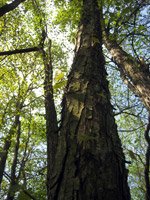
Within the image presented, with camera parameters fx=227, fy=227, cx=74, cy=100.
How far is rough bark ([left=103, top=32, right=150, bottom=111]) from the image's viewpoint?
7.06 metres

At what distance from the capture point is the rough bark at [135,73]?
7.06 meters

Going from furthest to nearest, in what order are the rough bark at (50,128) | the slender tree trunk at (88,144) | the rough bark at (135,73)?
the rough bark at (135,73) → the rough bark at (50,128) → the slender tree trunk at (88,144)

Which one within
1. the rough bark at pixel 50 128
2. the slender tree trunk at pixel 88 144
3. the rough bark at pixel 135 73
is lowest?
the slender tree trunk at pixel 88 144

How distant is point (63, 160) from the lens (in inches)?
70.7

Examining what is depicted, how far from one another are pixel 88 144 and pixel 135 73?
21.4 feet

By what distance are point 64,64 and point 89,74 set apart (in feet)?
40.7

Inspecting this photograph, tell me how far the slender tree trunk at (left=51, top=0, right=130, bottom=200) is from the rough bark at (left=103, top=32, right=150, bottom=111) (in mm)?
4491

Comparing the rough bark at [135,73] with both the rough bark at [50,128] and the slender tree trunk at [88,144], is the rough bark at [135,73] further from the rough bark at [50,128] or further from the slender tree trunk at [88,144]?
the slender tree trunk at [88,144]

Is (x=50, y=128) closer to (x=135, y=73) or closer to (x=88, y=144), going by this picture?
(x=88, y=144)

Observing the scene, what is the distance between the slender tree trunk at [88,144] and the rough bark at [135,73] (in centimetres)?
449

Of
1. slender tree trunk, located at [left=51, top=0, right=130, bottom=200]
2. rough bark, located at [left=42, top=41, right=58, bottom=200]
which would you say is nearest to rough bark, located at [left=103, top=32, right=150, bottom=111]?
rough bark, located at [left=42, top=41, right=58, bottom=200]

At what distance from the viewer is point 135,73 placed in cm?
789

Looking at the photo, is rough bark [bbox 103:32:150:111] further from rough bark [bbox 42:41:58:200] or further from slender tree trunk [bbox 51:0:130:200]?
slender tree trunk [bbox 51:0:130:200]

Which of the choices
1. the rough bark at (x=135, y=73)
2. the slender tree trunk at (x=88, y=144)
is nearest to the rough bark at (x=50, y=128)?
the slender tree trunk at (x=88, y=144)
